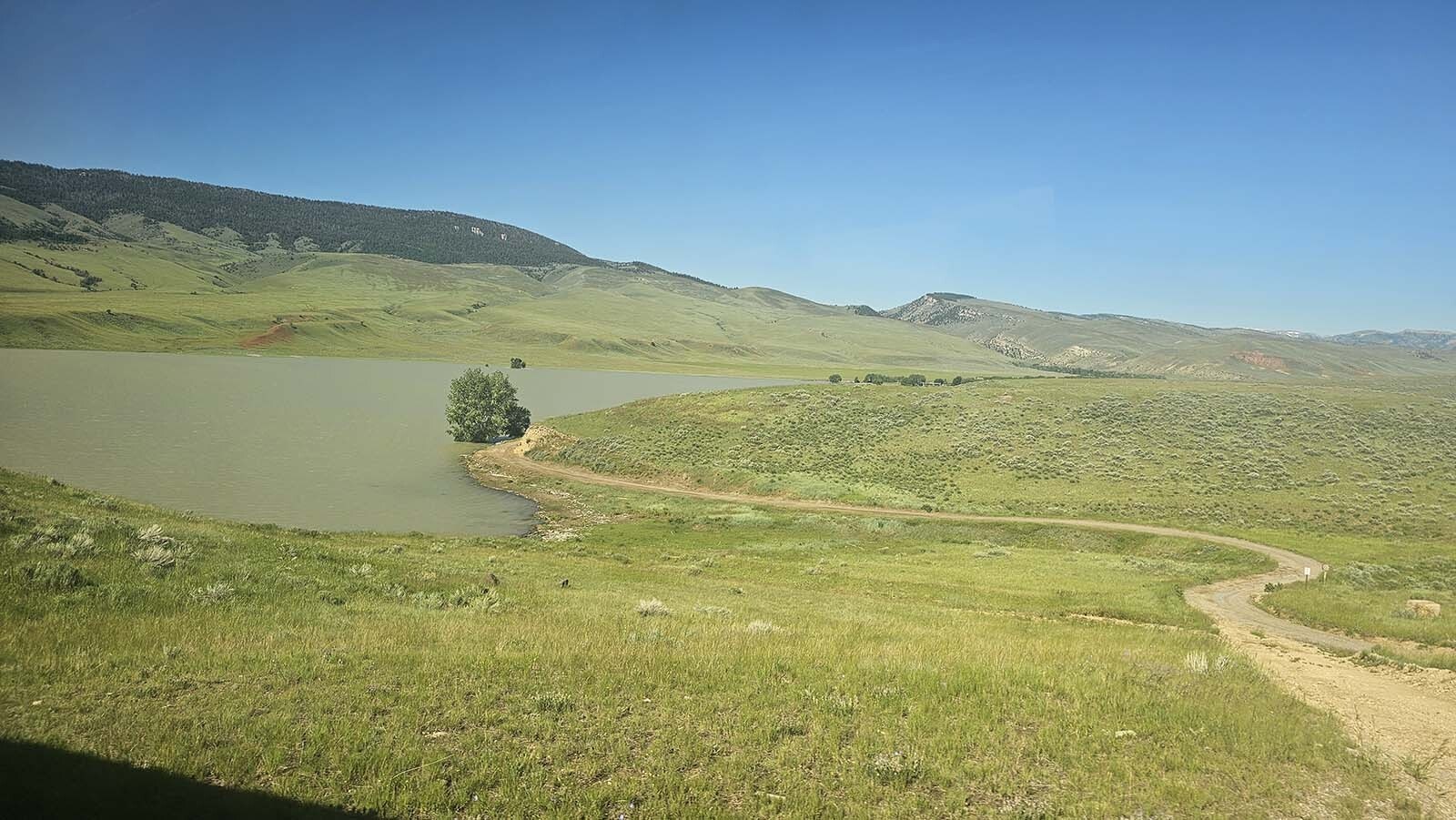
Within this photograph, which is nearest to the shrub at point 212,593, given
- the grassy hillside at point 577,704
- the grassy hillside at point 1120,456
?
the grassy hillside at point 577,704

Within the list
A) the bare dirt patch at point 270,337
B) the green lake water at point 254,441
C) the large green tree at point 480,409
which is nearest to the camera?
the green lake water at point 254,441

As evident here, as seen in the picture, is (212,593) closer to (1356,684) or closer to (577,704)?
(577,704)

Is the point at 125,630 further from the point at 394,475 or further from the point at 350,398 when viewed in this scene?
the point at 350,398

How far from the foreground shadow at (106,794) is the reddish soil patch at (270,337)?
213 metres

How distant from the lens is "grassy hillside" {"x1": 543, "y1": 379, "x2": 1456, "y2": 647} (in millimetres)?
43562

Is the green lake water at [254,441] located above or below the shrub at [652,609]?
below

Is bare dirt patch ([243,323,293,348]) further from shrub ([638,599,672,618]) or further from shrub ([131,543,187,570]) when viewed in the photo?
shrub ([638,599,672,618])

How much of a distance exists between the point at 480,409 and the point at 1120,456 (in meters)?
69.7

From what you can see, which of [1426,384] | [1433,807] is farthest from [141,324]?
[1426,384]

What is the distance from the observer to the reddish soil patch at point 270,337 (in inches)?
7283

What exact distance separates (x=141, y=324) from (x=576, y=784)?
22846 cm

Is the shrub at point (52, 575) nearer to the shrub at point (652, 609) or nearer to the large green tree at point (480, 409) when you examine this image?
the shrub at point (652, 609)

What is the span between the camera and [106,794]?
6.12 m

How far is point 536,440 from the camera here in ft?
250
